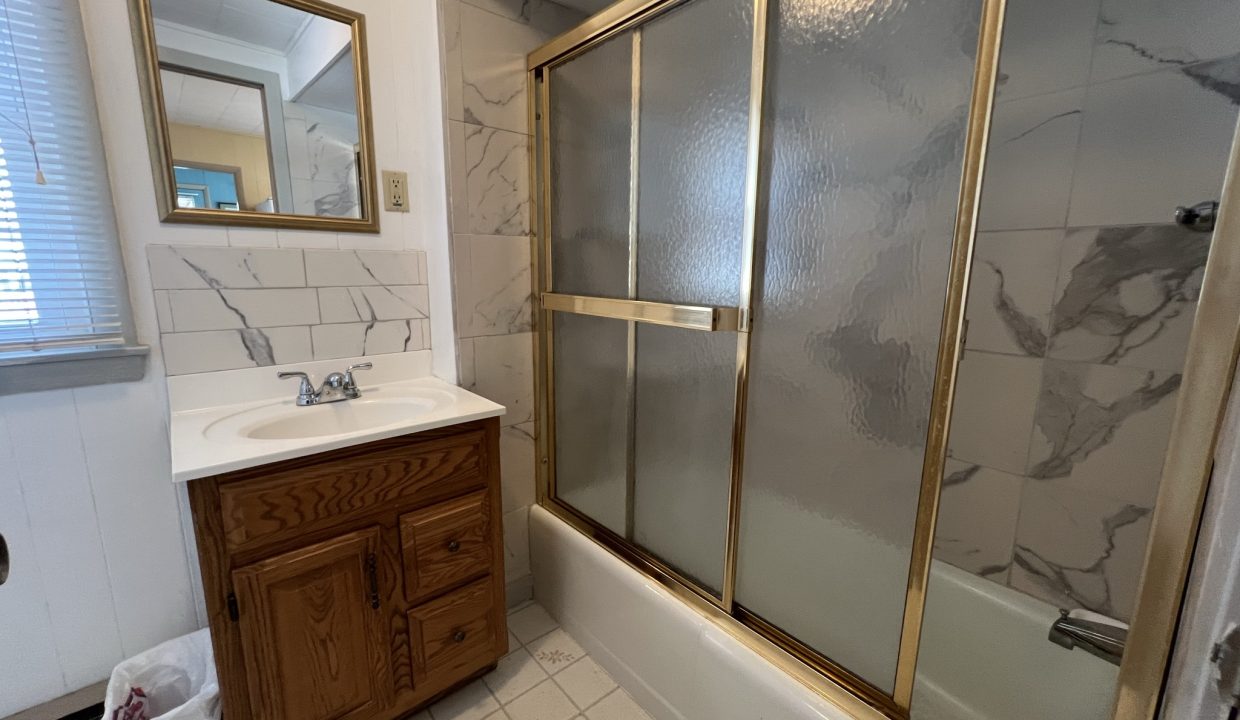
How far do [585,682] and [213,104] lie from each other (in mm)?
1813

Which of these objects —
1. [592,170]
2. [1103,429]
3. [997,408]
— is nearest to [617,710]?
[997,408]

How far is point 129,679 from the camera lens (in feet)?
3.79

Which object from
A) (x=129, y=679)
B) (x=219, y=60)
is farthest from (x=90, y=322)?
(x=129, y=679)

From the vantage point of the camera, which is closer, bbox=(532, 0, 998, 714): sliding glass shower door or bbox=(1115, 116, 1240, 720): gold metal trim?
bbox=(1115, 116, 1240, 720): gold metal trim

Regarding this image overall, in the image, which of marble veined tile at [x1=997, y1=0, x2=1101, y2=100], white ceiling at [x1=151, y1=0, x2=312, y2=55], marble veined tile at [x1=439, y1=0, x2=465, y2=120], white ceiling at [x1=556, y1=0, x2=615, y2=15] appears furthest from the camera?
white ceiling at [x1=556, y1=0, x2=615, y2=15]

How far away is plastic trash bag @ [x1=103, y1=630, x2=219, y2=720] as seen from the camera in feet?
3.60

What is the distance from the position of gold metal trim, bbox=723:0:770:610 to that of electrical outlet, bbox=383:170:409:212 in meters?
1.04

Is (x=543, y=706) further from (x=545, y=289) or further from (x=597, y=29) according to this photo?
(x=597, y=29)

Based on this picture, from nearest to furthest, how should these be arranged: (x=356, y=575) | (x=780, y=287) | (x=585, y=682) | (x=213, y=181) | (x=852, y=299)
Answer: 1. (x=852, y=299)
2. (x=780, y=287)
3. (x=356, y=575)
4. (x=213, y=181)
5. (x=585, y=682)

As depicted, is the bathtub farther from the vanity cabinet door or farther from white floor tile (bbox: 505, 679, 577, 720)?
the vanity cabinet door

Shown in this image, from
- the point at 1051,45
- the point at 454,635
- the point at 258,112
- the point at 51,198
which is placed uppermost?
the point at 1051,45

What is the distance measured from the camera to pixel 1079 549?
1.22 m

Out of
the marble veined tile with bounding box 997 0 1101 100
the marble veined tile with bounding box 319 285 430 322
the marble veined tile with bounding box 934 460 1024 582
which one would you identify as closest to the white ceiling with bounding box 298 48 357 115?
the marble veined tile with bounding box 319 285 430 322

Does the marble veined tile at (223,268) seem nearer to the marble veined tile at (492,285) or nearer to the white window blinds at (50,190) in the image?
the white window blinds at (50,190)
